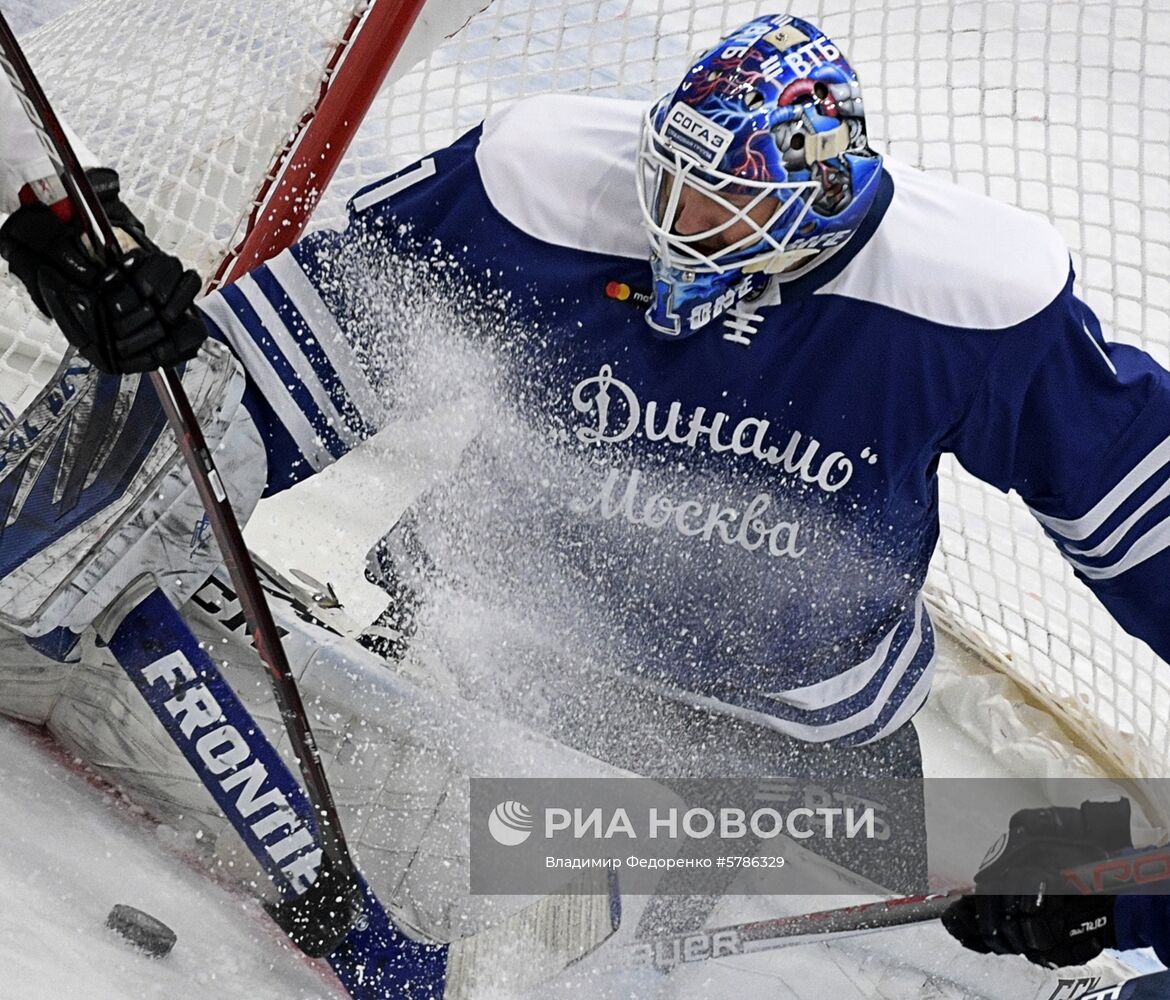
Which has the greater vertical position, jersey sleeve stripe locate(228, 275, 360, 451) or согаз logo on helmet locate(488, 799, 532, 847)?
jersey sleeve stripe locate(228, 275, 360, 451)

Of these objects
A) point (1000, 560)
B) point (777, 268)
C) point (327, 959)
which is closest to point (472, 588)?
point (327, 959)

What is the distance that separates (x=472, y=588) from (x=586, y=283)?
1.80 feet

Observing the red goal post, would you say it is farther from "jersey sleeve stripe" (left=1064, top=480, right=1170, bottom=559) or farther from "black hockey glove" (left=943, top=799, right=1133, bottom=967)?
"black hockey glove" (left=943, top=799, right=1133, bottom=967)

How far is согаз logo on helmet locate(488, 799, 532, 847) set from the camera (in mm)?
1945

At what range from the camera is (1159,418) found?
151 centimetres

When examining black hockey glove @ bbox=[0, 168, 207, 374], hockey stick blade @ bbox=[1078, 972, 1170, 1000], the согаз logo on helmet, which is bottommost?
hockey stick blade @ bbox=[1078, 972, 1170, 1000]

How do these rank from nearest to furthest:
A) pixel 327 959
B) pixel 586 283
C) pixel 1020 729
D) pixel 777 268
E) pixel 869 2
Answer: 1. pixel 777 268
2. pixel 586 283
3. pixel 327 959
4. pixel 869 2
5. pixel 1020 729

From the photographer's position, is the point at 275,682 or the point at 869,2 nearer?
the point at 275,682

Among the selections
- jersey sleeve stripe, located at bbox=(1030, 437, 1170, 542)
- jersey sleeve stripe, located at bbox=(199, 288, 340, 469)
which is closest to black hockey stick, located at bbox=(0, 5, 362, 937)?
jersey sleeve stripe, located at bbox=(199, 288, 340, 469)

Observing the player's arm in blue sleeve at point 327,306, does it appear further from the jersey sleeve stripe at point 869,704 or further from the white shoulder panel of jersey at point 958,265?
the jersey sleeve stripe at point 869,704

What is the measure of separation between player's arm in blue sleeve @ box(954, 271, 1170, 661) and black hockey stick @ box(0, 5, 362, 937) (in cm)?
88

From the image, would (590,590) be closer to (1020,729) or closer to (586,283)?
(586,283)

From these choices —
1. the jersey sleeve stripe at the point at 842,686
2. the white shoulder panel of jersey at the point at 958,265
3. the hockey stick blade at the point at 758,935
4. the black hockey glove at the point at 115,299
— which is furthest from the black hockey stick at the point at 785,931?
the black hockey glove at the point at 115,299

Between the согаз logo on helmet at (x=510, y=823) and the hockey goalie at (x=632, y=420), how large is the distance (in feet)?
0.21
